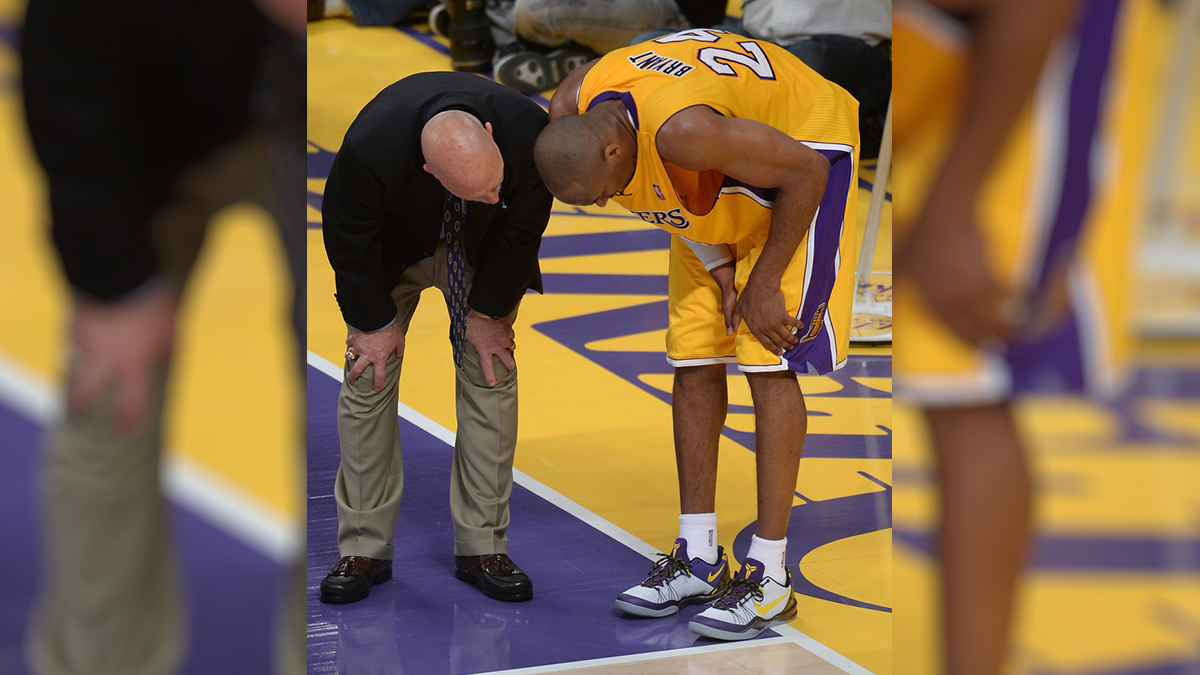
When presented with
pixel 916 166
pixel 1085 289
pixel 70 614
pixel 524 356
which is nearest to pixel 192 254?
pixel 70 614

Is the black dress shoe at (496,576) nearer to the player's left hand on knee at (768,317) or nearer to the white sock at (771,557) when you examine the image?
the white sock at (771,557)

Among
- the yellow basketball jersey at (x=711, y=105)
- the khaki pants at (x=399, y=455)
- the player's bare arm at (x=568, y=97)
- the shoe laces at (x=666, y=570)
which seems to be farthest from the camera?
the khaki pants at (x=399, y=455)

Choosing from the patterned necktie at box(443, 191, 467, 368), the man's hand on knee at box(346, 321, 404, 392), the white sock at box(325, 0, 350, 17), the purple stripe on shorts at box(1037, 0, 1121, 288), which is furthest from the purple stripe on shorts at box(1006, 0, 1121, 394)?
the white sock at box(325, 0, 350, 17)

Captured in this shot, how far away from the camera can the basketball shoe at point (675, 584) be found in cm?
315

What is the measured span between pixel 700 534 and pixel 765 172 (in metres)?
1.03

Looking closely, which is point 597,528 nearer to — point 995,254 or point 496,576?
point 496,576

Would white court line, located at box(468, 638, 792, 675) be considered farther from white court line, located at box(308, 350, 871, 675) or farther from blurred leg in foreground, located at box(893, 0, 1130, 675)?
blurred leg in foreground, located at box(893, 0, 1130, 675)

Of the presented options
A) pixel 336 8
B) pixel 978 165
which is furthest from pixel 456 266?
pixel 336 8

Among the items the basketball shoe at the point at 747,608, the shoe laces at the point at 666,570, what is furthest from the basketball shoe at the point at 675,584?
the basketball shoe at the point at 747,608

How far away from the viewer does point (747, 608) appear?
3053mm

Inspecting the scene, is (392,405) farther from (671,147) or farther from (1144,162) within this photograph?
(1144,162)

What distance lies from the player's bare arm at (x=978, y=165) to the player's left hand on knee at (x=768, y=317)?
206 cm

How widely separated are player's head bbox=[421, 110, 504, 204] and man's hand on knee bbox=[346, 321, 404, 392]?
0.56m

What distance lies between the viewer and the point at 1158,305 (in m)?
0.85
